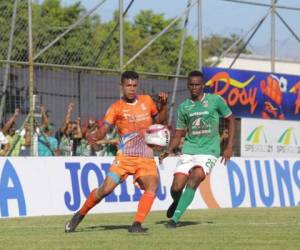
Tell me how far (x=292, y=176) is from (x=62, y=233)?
11.7m

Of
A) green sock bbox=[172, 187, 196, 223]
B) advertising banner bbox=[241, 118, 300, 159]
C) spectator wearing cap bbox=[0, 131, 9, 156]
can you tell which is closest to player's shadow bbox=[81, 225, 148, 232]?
green sock bbox=[172, 187, 196, 223]

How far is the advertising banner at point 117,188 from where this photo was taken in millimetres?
18266

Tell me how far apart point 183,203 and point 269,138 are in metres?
11.5

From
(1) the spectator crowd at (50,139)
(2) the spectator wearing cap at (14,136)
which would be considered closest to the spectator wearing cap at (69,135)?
(1) the spectator crowd at (50,139)

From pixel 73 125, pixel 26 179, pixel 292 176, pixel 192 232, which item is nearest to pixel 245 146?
pixel 292 176

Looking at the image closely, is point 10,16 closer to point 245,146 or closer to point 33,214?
point 33,214

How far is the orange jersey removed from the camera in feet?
40.2

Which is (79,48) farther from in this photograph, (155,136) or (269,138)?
(155,136)

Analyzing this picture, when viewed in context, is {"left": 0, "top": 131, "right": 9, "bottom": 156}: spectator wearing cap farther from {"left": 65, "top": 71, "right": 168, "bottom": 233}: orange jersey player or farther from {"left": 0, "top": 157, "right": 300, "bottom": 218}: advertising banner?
{"left": 65, "top": 71, "right": 168, "bottom": 233}: orange jersey player

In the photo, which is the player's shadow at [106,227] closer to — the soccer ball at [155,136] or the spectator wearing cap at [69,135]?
the soccer ball at [155,136]

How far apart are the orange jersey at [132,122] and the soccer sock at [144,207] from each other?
555 millimetres

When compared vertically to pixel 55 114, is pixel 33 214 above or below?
below

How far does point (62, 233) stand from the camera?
1218 cm

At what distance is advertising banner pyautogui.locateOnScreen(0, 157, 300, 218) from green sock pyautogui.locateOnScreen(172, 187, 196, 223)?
5572mm
